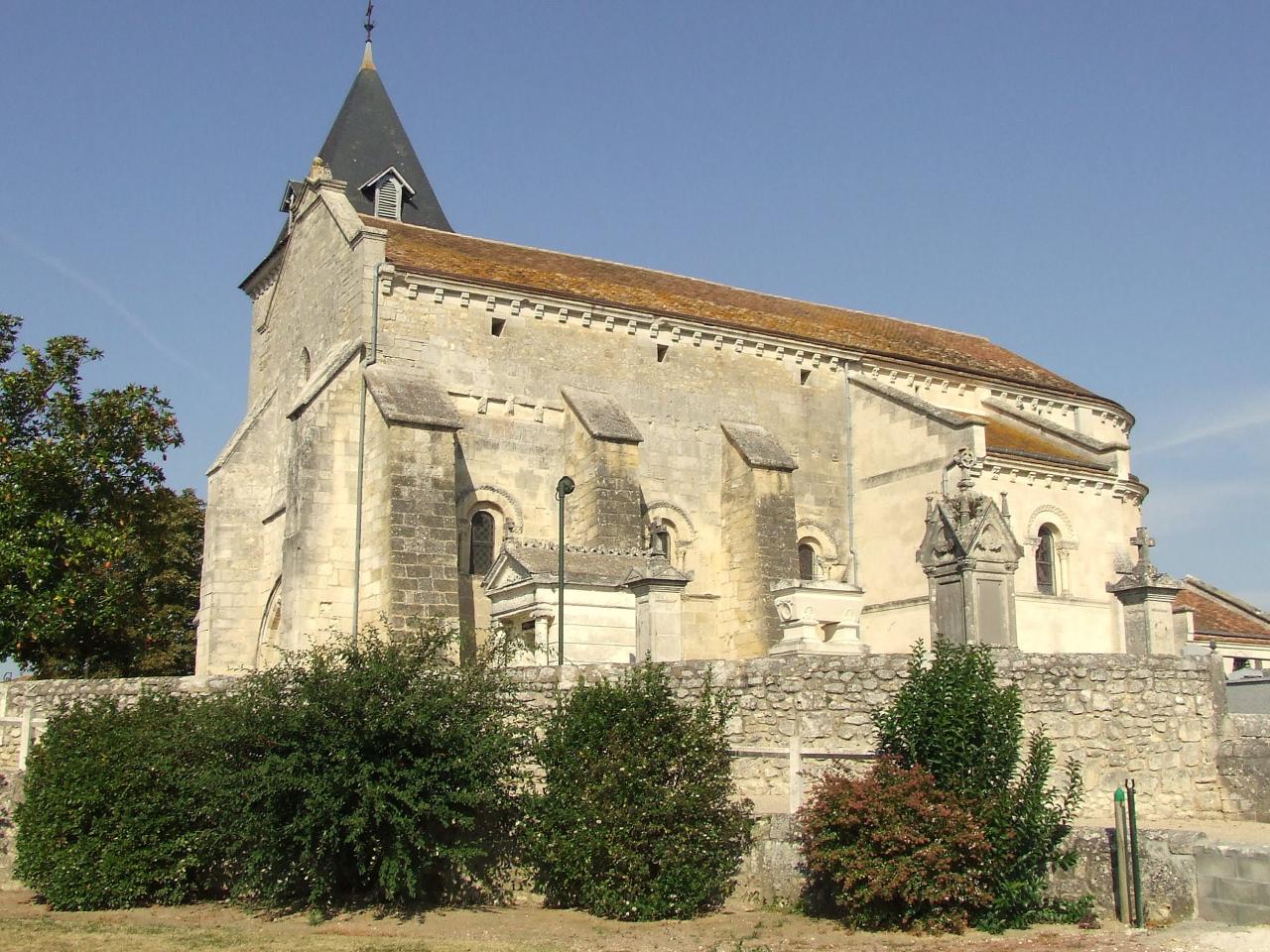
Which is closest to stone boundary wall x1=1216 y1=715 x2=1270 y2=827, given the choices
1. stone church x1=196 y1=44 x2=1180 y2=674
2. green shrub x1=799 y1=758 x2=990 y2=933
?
green shrub x1=799 y1=758 x2=990 y2=933

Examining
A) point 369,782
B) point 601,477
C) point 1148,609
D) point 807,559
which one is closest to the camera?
point 369,782

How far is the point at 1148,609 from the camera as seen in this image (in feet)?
55.9

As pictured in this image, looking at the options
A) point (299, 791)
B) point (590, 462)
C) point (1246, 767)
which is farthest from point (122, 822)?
point (590, 462)

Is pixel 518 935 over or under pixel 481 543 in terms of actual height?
under

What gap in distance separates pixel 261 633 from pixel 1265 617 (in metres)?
26.9

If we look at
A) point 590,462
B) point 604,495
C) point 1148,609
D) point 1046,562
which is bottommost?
point 1148,609

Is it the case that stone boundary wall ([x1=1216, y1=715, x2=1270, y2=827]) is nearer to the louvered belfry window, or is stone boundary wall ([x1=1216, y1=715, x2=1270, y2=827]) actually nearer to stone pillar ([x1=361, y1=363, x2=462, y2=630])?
stone pillar ([x1=361, y1=363, x2=462, y2=630])

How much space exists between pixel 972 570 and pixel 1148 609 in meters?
3.39

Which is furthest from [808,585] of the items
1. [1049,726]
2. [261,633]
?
[261,633]

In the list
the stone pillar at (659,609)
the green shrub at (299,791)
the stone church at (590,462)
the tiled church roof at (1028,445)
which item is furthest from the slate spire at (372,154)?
the green shrub at (299,791)

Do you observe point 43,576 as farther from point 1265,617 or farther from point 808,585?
point 1265,617

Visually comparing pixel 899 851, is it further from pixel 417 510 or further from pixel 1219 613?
pixel 1219 613

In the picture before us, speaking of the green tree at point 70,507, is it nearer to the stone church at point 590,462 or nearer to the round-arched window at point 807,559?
the stone church at point 590,462

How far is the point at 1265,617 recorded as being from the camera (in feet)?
117
